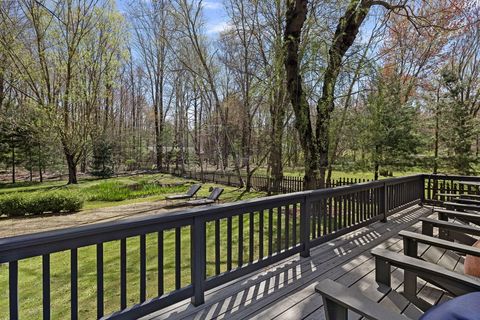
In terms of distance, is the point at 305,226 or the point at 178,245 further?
the point at 305,226

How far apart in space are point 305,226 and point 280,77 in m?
4.10

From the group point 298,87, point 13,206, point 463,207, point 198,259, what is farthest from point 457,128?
point 13,206

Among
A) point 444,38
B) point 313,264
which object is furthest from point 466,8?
point 313,264

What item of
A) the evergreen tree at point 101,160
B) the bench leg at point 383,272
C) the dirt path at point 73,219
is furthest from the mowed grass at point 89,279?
the evergreen tree at point 101,160

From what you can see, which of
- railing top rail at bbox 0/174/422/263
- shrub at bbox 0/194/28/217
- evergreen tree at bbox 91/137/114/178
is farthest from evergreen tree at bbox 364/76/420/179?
evergreen tree at bbox 91/137/114/178

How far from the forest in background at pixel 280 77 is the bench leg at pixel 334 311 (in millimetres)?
3497

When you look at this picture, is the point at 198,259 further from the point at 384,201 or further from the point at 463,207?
the point at 384,201

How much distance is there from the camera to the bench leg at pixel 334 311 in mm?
1344

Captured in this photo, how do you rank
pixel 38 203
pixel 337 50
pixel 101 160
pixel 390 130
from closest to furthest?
pixel 337 50, pixel 390 130, pixel 38 203, pixel 101 160

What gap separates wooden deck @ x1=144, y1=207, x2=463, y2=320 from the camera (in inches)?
87.0

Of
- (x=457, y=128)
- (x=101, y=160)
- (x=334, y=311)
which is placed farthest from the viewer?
(x=101, y=160)

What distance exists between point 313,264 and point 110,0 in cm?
1888

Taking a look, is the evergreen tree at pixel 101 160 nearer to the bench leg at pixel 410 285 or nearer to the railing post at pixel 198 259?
the railing post at pixel 198 259

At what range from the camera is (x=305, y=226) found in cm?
341
